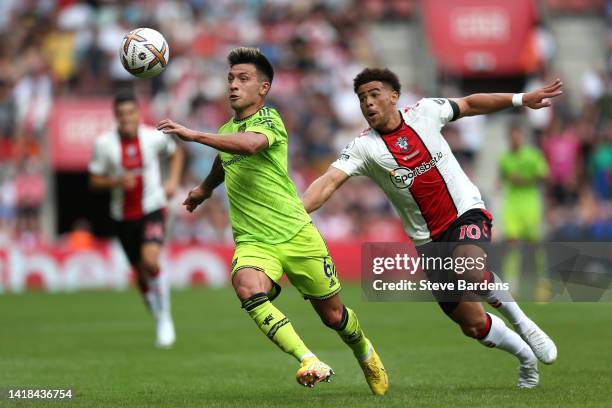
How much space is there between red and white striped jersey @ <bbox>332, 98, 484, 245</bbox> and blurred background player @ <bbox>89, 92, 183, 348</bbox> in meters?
4.94

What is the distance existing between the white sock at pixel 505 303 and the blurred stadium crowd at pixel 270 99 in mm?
13048

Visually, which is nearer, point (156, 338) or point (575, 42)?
point (156, 338)

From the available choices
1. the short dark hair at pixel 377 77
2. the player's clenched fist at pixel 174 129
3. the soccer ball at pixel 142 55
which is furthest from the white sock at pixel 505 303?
Result: the soccer ball at pixel 142 55

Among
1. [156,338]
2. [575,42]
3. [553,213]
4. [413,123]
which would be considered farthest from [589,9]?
[413,123]

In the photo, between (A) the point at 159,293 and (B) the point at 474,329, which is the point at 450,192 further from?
(A) the point at 159,293

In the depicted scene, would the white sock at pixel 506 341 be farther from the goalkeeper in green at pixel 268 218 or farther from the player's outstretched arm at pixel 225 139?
the player's outstretched arm at pixel 225 139

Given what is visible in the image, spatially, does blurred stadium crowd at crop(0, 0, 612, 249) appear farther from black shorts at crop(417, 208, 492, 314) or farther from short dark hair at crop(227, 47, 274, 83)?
short dark hair at crop(227, 47, 274, 83)

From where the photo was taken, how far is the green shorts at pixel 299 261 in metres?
8.54

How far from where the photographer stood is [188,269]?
2303cm

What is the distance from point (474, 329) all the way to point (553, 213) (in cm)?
1482


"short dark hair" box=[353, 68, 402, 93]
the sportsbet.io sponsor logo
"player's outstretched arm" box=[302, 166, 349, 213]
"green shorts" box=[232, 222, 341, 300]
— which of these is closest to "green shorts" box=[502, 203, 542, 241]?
the sportsbet.io sponsor logo

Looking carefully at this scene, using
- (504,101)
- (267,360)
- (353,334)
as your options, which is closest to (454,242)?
(353,334)

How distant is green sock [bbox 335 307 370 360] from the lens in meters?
8.81

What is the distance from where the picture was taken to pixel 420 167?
910 cm
